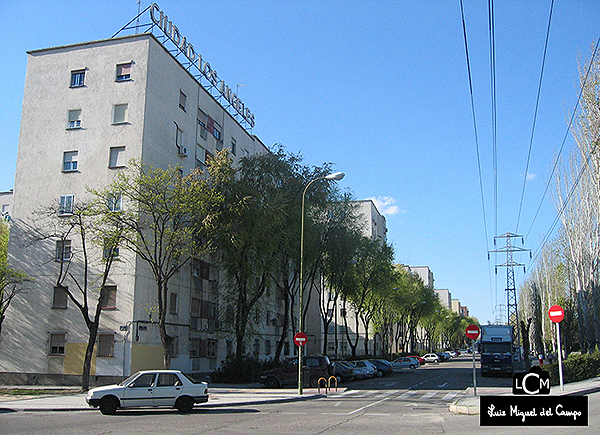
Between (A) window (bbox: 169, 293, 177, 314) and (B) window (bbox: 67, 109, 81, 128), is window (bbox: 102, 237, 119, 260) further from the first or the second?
(B) window (bbox: 67, 109, 81, 128)

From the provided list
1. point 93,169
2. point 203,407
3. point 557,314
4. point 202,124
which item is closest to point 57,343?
point 93,169

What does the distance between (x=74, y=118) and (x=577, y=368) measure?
3271 centimetres

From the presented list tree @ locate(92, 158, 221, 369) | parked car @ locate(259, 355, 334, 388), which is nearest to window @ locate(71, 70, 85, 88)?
tree @ locate(92, 158, 221, 369)

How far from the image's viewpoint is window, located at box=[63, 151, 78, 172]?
111ft

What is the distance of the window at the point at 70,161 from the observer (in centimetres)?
3394

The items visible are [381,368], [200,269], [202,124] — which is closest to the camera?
[200,269]

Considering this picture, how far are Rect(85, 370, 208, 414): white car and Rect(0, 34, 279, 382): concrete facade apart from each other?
41.8ft

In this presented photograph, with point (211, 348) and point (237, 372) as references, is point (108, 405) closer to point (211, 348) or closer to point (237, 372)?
point (237, 372)

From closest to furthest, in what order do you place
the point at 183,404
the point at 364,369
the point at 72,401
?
1. the point at 183,404
2. the point at 72,401
3. the point at 364,369

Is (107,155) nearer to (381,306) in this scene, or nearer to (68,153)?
(68,153)

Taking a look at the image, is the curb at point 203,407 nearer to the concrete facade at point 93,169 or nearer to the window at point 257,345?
the concrete facade at point 93,169

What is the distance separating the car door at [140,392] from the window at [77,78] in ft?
78.2

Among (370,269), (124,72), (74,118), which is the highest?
(124,72)

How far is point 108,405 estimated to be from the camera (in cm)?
1770
